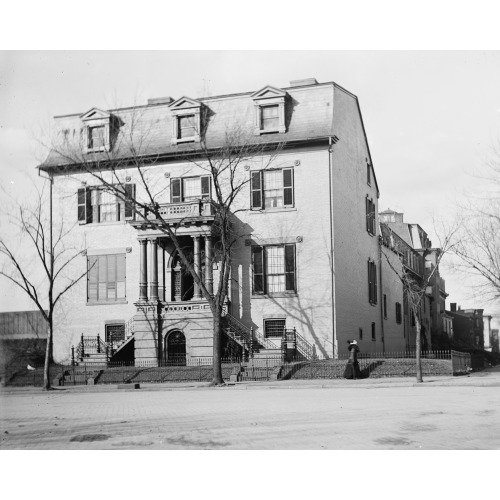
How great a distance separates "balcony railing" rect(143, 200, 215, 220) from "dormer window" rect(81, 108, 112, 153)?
3658 mm

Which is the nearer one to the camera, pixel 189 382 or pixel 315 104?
pixel 189 382

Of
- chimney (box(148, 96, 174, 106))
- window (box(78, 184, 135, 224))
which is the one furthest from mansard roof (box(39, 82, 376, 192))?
window (box(78, 184, 135, 224))

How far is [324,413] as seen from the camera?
1547 cm

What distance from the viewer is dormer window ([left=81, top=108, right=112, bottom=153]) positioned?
2902cm

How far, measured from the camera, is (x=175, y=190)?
34.3m

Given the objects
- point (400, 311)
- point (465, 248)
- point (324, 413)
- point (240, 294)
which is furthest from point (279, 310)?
point (324, 413)

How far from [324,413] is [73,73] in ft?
31.6

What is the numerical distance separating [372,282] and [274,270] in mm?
6720

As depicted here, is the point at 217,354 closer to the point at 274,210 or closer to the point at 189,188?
the point at 274,210

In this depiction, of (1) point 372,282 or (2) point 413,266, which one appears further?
(2) point 413,266

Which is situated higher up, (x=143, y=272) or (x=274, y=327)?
(x=143, y=272)

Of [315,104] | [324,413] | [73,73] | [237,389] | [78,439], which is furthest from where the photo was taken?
[315,104]

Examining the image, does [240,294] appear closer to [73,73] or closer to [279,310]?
[279,310]

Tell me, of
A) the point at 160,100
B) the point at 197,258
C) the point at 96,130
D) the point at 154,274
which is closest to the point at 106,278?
the point at 154,274
